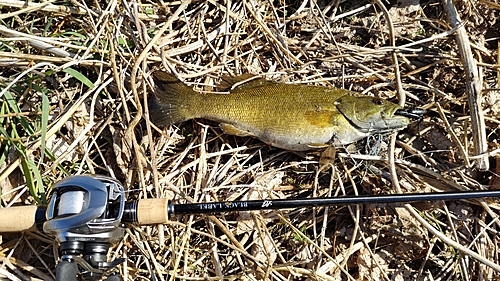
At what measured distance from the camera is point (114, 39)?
11.2 feet

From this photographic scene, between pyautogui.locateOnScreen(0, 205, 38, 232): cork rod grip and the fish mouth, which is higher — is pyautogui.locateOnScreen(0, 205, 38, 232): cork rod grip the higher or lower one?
the lower one

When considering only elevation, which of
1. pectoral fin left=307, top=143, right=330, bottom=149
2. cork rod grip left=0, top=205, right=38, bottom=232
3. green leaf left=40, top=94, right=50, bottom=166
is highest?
green leaf left=40, top=94, right=50, bottom=166

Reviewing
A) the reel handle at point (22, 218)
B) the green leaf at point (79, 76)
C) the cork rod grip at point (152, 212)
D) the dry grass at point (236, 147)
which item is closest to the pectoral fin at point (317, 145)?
the dry grass at point (236, 147)

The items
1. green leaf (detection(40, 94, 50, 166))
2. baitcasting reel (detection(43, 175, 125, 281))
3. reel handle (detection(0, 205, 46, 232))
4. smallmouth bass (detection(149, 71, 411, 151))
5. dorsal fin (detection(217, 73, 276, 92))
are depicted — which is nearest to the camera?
baitcasting reel (detection(43, 175, 125, 281))

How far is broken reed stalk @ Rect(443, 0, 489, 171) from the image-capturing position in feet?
10.8

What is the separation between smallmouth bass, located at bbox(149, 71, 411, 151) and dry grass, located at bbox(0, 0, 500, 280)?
0.51 feet

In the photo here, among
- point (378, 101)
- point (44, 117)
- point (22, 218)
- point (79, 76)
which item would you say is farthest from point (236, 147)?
point (22, 218)

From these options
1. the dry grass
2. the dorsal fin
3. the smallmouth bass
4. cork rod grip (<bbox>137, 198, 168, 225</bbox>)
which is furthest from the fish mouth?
cork rod grip (<bbox>137, 198, 168, 225</bbox>)

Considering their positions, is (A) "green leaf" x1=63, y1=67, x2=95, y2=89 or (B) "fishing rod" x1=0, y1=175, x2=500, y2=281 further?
(A) "green leaf" x1=63, y1=67, x2=95, y2=89

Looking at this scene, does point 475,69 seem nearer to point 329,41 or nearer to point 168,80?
point 329,41

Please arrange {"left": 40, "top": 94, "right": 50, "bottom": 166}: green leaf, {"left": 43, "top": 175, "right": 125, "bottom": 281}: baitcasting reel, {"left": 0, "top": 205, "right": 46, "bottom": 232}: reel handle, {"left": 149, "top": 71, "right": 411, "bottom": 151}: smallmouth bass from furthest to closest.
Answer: {"left": 149, "top": 71, "right": 411, "bottom": 151}: smallmouth bass
{"left": 40, "top": 94, "right": 50, "bottom": 166}: green leaf
{"left": 0, "top": 205, "right": 46, "bottom": 232}: reel handle
{"left": 43, "top": 175, "right": 125, "bottom": 281}: baitcasting reel

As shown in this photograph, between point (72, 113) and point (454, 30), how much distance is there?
285 centimetres

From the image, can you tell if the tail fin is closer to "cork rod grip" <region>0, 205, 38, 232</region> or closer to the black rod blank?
the black rod blank

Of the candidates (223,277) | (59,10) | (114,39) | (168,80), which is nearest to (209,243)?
(223,277)
